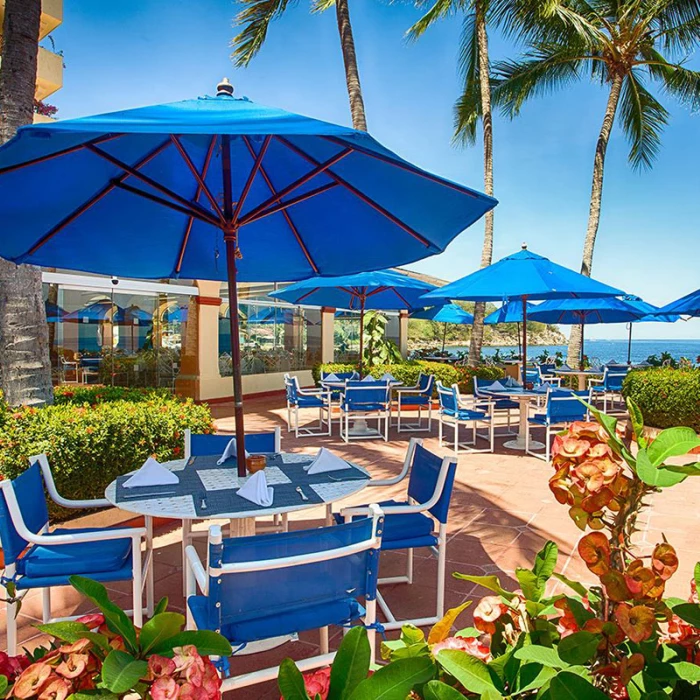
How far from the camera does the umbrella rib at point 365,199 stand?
11.0 ft

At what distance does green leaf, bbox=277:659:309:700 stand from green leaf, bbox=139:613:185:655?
15 cm

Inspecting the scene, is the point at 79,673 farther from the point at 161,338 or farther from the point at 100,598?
the point at 161,338

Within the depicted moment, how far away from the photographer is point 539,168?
2492 cm

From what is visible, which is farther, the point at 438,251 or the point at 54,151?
the point at 438,251

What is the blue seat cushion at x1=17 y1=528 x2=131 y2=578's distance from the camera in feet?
8.95

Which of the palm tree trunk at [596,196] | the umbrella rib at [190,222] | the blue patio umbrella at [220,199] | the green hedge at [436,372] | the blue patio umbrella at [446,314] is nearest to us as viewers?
the blue patio umbrella at [220,199]

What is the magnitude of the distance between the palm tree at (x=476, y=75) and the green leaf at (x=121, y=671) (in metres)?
13.2

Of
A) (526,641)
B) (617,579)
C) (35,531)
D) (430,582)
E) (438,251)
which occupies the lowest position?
(430,582)

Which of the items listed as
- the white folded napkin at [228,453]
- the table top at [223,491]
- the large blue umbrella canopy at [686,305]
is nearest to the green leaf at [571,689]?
the table top at [223,491]

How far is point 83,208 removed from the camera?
143 inches

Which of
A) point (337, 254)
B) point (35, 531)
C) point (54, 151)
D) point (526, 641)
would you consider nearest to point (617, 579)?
point (526, 641)

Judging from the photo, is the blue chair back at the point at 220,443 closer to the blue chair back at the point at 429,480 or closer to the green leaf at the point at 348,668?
the blue chair back at the point at 429,480

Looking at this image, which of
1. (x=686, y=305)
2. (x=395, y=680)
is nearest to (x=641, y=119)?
(x=686, y=305)

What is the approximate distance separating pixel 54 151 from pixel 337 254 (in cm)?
253
